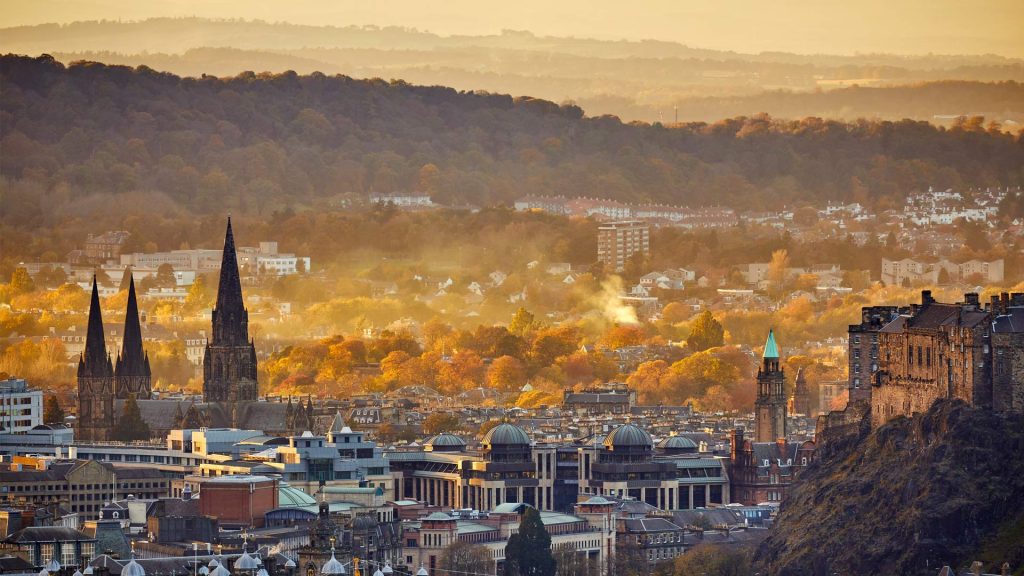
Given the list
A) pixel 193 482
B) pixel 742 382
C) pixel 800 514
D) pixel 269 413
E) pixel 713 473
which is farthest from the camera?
pixel 742 382

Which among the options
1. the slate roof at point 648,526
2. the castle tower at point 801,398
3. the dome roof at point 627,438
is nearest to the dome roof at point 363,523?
the slate roof at point 648,526

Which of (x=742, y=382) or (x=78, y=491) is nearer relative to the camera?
(x=78, y=491)

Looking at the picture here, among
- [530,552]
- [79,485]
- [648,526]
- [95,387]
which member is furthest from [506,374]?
[530,552]

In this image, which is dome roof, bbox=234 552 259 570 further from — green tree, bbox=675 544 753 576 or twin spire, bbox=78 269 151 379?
twin spire, bbox=78 269 151 379

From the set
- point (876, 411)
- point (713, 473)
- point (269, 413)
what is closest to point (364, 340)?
point (269, 413)

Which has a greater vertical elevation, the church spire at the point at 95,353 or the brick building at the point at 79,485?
the church spire at the point at 95,353

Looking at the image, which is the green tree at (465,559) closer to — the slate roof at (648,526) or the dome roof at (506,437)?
the slate roof at (648,526)

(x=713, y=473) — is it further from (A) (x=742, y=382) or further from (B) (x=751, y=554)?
(A) (x=742, y=382)
